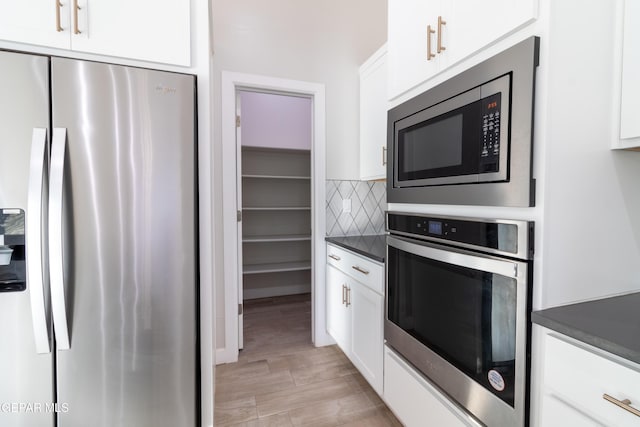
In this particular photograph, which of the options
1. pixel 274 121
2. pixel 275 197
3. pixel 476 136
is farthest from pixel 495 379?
pixel 274 121

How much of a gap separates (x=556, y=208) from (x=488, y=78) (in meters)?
0.45

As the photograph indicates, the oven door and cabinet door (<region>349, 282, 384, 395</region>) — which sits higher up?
the oven door

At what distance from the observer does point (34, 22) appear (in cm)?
105

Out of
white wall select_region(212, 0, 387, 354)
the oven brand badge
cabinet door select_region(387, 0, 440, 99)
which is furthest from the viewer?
white wall select_region(212, 0, 387, 354)

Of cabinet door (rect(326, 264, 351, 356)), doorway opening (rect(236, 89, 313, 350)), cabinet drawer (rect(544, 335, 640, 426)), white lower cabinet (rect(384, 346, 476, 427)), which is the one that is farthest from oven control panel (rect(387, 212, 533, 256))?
doorway opening (rect(236, 89, 313, 350))

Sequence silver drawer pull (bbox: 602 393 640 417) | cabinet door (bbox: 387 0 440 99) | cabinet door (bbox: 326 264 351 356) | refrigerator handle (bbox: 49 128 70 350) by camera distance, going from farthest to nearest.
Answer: cabinet door (bbox: 326 264 351 356) < cabinet door (bbox: 387 0 440 99) < refrigerator handle (bbox: 49 128 70 350) < silver drawer pull (bbox: 602 393 640 417)

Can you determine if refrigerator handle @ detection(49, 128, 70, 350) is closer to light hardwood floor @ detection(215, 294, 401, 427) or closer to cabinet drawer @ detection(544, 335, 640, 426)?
light hardwood floor @ detection(215, 294, 401, 427)

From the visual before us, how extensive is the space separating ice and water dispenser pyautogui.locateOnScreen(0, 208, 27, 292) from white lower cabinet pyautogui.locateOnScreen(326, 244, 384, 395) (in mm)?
1499

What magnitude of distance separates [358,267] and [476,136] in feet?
3.58

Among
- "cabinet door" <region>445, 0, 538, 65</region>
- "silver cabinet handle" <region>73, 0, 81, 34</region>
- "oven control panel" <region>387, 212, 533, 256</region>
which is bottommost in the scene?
"oven control panel" <region>387, 212, 533, 256</region>

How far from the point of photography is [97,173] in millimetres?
1086

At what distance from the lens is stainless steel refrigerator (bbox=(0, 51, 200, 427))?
1.01 metres

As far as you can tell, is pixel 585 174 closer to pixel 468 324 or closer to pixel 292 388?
pixel 468 324

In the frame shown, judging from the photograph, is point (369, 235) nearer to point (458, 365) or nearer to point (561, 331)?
point (458, 365)
